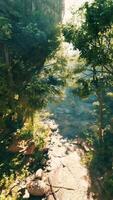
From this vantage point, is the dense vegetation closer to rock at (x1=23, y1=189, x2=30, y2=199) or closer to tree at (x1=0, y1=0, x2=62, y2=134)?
tree at (x1=0, y1=0, x2=62, y2=134)

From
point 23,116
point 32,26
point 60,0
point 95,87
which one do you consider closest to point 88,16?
point 95,87

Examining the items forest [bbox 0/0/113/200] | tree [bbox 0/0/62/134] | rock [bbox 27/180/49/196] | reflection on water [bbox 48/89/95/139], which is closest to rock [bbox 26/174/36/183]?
forest [bbox 0/0/113/200]

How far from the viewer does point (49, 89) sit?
20.7 meters

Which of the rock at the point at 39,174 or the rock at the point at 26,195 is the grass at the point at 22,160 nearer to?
the rock at the point at 26,195

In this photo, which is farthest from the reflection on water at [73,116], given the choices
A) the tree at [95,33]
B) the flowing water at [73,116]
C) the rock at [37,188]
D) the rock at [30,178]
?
the tree at [95,33]

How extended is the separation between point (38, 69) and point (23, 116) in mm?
4105

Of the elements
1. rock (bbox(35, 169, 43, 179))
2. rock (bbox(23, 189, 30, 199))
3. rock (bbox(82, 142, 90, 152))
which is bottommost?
rock (bbox(82, 142, 90, 152))

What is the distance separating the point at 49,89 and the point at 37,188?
8.03 metres

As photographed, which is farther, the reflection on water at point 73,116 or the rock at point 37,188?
the reflection on water at point 73,116

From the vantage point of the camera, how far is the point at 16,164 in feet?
58.2

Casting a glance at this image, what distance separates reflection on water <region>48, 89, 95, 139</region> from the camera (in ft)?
108

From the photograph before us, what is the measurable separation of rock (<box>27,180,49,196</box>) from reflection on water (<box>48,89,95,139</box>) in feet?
48.9

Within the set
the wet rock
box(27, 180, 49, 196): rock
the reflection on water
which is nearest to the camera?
box(27, 180, 49, 196): rock

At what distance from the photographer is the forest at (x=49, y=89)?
15.1 metres
